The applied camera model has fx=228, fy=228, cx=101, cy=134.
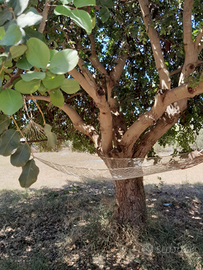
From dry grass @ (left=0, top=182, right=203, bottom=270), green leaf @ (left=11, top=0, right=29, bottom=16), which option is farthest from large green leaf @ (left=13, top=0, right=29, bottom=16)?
dry grass @ (left=0, top=182, right=203, bottom=270)

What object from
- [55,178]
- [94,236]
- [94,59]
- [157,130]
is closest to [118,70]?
[94,59]

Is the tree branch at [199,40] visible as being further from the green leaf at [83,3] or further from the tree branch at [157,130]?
the green leaf at [83,3]

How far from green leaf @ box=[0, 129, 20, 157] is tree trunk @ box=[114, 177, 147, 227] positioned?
2208 millimetres

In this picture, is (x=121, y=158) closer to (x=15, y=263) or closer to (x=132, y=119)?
(x=132, y=119)

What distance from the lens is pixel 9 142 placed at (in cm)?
50

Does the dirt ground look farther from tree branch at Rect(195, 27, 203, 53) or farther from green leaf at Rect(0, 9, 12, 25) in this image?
green leaf at Rect(0, 9, 12, 25)

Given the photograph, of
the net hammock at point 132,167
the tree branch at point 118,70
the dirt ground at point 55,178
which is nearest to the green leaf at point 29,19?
the net hammock at point 132,167

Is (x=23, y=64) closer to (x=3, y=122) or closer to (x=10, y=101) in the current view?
(x=10, y=101)

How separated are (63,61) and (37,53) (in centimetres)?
4

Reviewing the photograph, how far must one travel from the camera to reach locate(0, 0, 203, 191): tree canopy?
0.33 m

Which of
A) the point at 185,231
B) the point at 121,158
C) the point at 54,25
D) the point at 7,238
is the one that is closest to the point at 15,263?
the point at 7,238

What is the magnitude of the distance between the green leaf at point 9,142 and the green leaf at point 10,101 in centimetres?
17

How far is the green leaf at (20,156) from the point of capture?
493 mm

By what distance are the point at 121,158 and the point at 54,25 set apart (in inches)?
50.8
